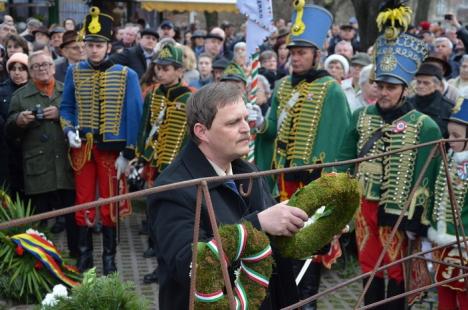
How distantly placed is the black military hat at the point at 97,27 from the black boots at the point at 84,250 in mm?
1609

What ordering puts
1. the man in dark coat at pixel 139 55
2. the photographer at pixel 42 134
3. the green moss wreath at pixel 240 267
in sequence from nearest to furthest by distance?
the green moss wreath at pixel 240 267 < the photographer at pixel 42 134 < the man in dark coat at pixel 139 55

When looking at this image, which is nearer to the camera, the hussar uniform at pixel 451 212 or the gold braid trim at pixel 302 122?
the hussar uniform at pixel 451 212

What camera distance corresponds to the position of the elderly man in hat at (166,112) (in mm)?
6734

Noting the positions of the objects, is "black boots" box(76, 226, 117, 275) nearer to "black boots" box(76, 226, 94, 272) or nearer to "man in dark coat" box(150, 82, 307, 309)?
"black boots" box(76, 226, 94, 272)

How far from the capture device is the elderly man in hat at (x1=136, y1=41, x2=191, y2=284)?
22.1ft

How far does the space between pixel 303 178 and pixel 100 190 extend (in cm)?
192

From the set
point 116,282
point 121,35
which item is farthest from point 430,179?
point 121,35

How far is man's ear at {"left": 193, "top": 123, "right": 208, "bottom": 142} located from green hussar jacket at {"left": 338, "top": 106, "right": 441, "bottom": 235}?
2.29 m

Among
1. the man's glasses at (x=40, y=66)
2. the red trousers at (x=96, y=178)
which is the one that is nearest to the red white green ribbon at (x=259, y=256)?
the red trousers at (x=96, y=178)

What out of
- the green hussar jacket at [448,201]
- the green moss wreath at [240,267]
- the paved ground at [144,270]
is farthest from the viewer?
the paved ground at [144,270]

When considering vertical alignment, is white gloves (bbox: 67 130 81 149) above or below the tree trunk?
above

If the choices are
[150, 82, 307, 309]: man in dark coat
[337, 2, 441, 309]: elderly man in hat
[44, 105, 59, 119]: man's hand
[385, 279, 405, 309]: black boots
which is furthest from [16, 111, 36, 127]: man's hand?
[150, 82, 307, 309]: man in dark coat

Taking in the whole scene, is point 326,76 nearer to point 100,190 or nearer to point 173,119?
point 173,119

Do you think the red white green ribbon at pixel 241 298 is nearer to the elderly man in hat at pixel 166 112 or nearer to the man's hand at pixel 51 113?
the elderly man in hat at pixel 166 112
